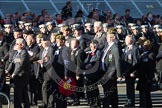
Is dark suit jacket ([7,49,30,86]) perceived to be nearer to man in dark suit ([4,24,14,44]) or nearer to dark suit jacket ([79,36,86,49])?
dark suit jacket ([79,36,86,49])

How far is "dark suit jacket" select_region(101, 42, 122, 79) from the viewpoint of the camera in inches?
679

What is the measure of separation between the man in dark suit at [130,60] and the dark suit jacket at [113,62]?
29.3 inches

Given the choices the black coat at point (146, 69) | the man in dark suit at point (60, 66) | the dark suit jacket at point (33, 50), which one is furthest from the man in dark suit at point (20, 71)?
the black coat at point (146, 69)

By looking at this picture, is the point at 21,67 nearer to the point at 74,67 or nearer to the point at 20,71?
the point at 20,71

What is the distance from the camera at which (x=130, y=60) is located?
18.3 meters

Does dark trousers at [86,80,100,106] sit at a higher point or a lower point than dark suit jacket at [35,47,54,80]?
lower

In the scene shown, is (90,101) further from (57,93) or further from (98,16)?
(98,16)

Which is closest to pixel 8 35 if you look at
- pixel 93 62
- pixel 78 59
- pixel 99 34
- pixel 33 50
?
pixel 33 50

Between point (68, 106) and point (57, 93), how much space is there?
4.15 feet

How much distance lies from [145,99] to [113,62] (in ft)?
5.60

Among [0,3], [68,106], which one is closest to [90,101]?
[68,106]

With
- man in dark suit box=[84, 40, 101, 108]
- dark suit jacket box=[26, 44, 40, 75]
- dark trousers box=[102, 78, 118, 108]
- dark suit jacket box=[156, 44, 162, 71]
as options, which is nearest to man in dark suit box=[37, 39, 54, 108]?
dark suit jacket box=[26, 44, 40, 75]

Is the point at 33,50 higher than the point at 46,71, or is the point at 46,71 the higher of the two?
the point at 33,50

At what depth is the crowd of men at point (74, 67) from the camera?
56.4 feet
